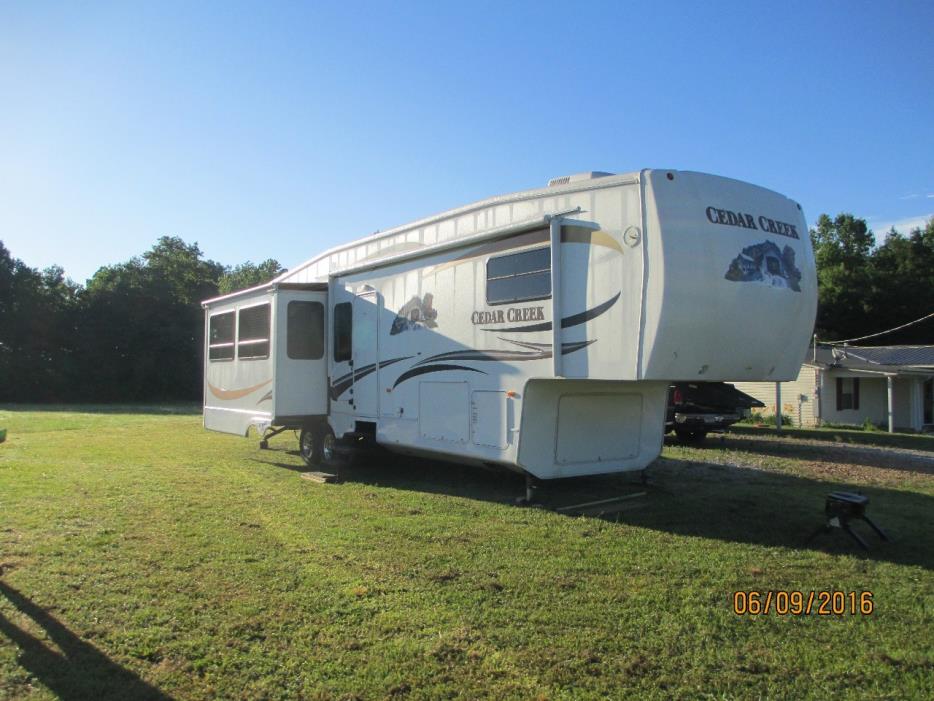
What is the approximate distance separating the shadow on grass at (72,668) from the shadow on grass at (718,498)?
4.81 meters

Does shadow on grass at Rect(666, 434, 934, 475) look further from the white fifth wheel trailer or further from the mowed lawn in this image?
the white fifth wheel trailer

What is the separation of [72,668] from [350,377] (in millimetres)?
6749

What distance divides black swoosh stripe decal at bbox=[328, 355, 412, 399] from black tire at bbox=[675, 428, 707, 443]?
25.1 ft

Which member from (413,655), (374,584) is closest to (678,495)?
(374,584)

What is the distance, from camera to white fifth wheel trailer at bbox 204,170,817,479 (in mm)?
6535

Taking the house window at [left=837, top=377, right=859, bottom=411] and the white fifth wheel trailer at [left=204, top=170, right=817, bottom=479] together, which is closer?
the white fifth wheel trailer at [left=204, top=170, right=817, bottom=479]

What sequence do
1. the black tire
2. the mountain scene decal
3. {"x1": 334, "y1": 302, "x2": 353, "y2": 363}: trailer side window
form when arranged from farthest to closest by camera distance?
the black tire → {"x1": 334, "y1": 302, "x2": 353, "y2": 363}: trailer side window → the mountain scene decal

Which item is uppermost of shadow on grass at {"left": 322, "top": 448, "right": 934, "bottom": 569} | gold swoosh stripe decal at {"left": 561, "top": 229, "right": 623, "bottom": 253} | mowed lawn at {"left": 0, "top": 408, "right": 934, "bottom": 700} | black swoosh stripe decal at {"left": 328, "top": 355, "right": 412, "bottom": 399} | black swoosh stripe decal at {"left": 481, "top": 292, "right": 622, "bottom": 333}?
gold swoosh stripe decal at {"left": 561, "top": 229, "right": 623, "bottom": 253}

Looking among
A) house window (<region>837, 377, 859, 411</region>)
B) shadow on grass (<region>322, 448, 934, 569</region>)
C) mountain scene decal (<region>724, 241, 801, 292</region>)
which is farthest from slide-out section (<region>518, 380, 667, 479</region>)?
house window (<region>837, 377, 859, 411</region>)

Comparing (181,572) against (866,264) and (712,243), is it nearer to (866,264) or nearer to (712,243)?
(712,243)

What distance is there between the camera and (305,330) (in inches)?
436

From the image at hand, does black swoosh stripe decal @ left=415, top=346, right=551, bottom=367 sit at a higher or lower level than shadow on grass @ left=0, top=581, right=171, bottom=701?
higher

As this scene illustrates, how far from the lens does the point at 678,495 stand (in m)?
8.61
